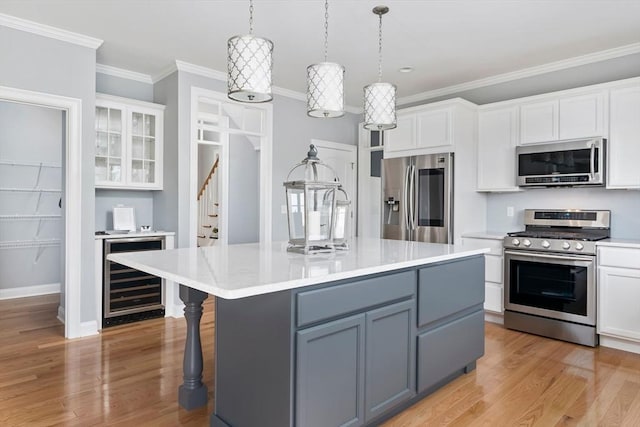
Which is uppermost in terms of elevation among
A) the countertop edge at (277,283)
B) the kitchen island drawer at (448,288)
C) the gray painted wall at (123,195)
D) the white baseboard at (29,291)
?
the gray painted wall at (123,195)

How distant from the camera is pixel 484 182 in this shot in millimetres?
4430

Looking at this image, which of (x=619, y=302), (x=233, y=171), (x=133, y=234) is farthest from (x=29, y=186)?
(x=619, y=302)

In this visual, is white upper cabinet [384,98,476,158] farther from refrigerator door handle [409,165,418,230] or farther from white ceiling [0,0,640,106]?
white ceiling [0,0,640,106]

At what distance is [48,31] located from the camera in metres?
3.40

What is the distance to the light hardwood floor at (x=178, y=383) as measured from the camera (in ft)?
7.29

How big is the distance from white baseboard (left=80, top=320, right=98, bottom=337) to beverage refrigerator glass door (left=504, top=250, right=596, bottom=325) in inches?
151

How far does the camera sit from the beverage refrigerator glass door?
3.41 meters

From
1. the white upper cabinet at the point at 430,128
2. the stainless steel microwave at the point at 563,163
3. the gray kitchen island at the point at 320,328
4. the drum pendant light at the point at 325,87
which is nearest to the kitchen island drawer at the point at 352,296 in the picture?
the gray kitchen island at the point at 320,328

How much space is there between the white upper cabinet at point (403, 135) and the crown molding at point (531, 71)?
0.68 metres

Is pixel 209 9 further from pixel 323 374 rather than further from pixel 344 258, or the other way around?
pixel 323 374

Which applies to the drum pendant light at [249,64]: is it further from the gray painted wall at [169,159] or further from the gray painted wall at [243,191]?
the gray painted wall at [243,191]

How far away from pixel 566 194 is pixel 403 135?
1793mm

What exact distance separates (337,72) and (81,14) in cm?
230

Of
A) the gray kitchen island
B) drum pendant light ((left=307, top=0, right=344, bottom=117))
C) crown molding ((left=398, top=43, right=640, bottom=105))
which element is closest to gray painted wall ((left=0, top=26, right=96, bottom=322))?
the gray kitchen island
